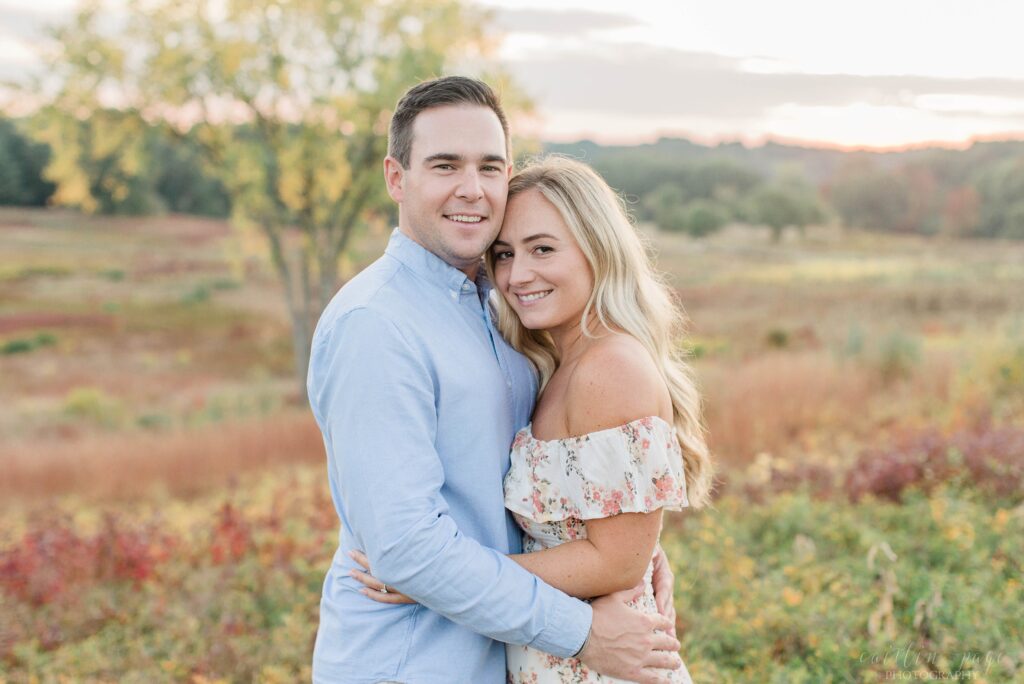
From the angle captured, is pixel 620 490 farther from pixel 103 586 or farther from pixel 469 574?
pixel 103 586

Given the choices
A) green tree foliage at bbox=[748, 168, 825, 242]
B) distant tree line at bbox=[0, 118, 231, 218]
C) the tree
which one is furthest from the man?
green tree foliage at bbox=[748, 168, 825, 242]

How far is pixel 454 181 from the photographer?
2.23 metres

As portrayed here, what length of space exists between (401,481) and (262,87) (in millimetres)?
19840

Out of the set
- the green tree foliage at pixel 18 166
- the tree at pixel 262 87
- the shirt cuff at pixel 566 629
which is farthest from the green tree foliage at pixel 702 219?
the shirt cuff at pixel 566 629

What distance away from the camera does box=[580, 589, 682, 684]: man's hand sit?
2.10 meters

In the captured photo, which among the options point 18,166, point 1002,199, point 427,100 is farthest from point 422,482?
point 1002,199

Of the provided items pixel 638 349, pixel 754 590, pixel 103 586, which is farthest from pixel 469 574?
pixel 103 586

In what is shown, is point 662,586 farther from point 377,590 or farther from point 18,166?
point 18,166

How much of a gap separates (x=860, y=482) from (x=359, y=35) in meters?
17.5

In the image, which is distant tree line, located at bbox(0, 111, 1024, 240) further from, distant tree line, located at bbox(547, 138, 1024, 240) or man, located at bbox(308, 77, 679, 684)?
man, located at bbox(308, 77, 679, 684)

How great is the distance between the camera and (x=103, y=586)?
4.91 metres

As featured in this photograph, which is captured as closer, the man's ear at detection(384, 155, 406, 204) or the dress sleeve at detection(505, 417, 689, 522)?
the dress sleeve at detection(505, 417, 689, 522)

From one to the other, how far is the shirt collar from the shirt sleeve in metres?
0.31

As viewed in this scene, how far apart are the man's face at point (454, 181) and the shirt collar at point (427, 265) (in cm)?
3
